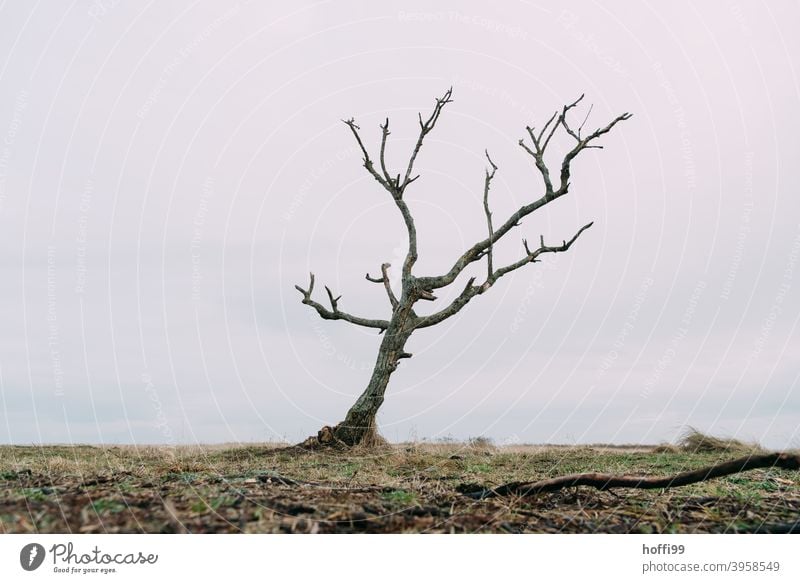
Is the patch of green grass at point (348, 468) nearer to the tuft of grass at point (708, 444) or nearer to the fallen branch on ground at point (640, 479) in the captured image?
the fallen branch on ground at point (640, 479)

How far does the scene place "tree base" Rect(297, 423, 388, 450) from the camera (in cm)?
1758

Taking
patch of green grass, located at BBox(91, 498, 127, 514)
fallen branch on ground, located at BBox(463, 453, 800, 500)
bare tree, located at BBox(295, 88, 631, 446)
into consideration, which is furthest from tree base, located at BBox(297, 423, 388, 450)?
patch of green grass, located at BBox(91, 498, 127, 514)

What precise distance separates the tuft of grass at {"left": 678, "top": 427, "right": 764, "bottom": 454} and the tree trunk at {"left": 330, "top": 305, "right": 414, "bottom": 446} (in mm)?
7766

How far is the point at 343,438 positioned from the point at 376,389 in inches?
54.9

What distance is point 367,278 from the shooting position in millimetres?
20016

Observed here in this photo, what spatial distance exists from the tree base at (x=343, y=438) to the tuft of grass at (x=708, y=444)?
802 centimetres

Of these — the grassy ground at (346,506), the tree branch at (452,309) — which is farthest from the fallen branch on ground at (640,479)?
the tree branch at (452,309)

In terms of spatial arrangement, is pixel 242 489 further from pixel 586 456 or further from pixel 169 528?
pixel 586 456

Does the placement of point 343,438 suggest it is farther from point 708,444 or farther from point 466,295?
point 708,444

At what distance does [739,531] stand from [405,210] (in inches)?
529

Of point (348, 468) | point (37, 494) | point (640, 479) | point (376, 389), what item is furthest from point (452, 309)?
point (37, 494)

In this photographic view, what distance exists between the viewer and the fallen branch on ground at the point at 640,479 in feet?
25.4

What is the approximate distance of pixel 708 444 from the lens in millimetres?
19703

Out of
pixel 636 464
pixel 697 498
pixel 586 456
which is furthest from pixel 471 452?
pixel 697 498
